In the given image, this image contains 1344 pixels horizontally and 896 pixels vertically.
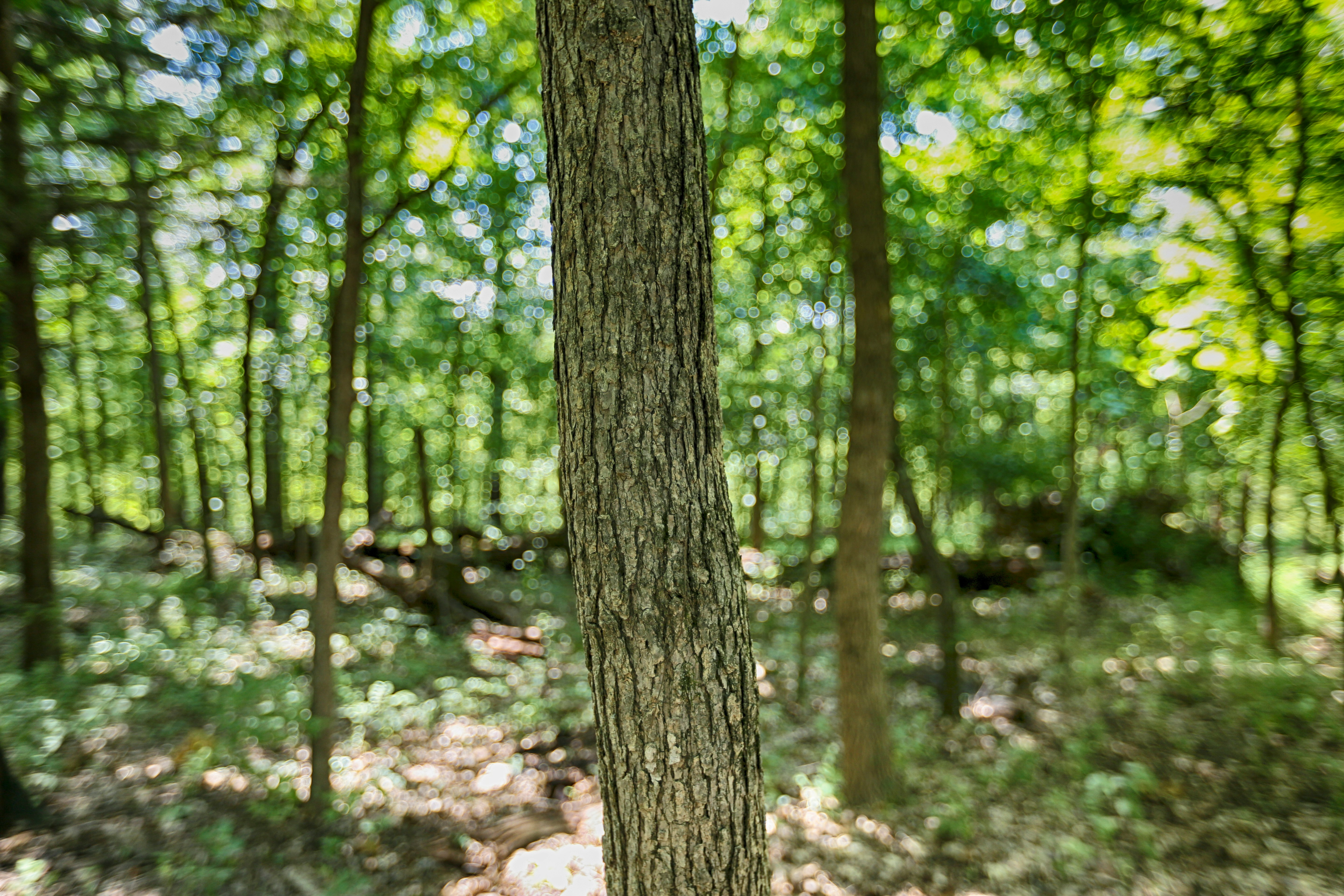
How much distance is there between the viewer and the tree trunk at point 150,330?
19.6 feet

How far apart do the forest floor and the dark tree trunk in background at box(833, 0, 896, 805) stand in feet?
1.71

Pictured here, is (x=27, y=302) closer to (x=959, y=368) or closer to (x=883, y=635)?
(x=883, y=635)

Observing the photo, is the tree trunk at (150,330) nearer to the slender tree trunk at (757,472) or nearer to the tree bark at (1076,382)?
the slender tree trunk at (757,472)

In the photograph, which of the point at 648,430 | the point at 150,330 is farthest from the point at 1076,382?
the point at 150,330

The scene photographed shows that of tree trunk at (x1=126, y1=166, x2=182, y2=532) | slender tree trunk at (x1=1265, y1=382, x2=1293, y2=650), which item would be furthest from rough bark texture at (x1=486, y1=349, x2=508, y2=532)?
slender tree trunk at (x1=1265, y1=382, x2=1293, y2=650)

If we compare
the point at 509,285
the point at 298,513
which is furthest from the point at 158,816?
the point at 298,513

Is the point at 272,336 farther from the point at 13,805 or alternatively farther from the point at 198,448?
the point at 13,805

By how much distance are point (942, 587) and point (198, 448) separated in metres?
11.4

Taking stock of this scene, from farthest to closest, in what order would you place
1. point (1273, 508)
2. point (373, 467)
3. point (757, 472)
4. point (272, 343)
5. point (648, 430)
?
point (373, 467) → point (272, 343) → point (757, 472) → point (1273, 508) → point (648, 430)

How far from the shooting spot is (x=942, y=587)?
21.0 ft

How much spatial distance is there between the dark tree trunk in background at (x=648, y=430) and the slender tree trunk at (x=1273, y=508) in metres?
7.15

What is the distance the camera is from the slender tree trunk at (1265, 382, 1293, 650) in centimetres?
638

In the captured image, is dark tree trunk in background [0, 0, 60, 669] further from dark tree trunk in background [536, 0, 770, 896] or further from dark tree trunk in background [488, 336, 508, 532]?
dark tree trunk in background [536, 0, 770, 896]

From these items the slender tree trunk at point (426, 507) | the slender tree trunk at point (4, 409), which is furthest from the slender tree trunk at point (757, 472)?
the slender tree trunk at point (4, 409)
